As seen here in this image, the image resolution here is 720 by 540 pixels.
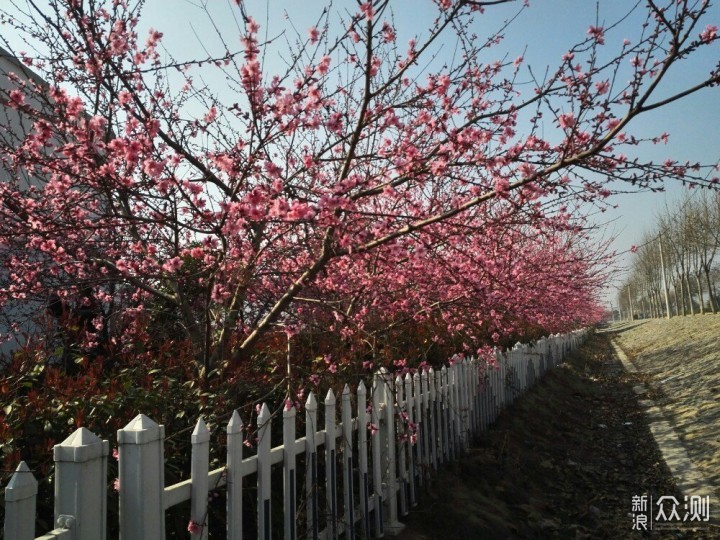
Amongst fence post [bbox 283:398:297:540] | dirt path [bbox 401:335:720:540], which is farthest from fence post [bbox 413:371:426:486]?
fence post [bbox 283:398:297:540]

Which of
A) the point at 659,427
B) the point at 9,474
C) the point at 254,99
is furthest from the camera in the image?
the point at 659,427

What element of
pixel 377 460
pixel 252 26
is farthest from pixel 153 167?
pixel 377 460

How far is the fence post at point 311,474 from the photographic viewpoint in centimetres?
296

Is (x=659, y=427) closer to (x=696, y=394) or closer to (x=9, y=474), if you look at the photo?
(x=696, y=394)

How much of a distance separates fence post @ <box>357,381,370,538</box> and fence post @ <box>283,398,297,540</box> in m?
0.86

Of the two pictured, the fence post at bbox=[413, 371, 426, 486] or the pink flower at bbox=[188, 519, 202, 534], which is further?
the fence post at bbox=[413, 371, 426, 486]

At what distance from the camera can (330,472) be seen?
315cm

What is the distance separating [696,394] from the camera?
28.1ft

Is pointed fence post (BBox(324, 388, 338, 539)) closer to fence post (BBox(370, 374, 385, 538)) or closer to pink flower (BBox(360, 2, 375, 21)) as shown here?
fence post (BBox(370, 374, 385, 538))

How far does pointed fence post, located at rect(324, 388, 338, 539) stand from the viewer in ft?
10.2

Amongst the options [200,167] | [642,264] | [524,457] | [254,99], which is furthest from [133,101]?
[642,264]

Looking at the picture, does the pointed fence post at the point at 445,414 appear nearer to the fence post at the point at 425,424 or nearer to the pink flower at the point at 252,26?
the fence post at the point at 425,424

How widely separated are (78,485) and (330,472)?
1.77 meters

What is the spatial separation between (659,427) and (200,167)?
741cm
